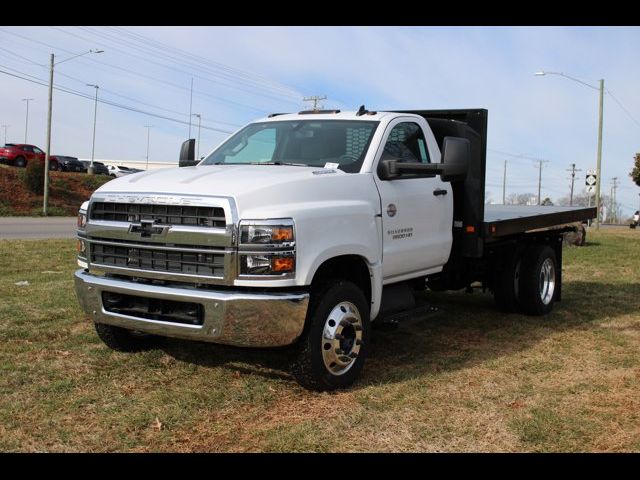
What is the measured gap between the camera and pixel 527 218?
776 centimetres

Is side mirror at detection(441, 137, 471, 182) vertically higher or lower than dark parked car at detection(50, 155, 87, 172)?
lower

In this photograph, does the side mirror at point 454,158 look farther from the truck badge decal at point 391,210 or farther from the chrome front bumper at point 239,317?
the chrome front bumper at point 239,317

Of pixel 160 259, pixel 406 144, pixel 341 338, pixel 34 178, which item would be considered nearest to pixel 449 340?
pixel 406 144

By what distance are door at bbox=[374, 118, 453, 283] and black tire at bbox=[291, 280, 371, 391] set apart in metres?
0.71

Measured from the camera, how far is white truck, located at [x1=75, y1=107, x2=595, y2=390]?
450 centimetres

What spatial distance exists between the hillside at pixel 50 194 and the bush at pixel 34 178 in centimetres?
29

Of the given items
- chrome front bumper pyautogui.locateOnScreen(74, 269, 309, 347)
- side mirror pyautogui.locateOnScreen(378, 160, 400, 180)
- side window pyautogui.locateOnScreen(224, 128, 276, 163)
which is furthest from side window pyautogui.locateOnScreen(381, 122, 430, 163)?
chrome front bumper pyautogui.locateOnScreen(74, 269, 309, 347)

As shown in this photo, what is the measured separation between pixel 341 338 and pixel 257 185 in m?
1.32

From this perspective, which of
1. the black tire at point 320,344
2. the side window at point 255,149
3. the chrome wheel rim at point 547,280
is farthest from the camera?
the chrome wheel rim at point 547,280

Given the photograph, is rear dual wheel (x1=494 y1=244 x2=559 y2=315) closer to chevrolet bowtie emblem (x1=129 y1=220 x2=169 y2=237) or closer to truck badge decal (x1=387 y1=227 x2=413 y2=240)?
truck badge decal (x1=387 y1=227 x2=413 y2=240)

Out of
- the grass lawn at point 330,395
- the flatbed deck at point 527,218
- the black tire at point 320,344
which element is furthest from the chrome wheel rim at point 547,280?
the black tire at point 320,344


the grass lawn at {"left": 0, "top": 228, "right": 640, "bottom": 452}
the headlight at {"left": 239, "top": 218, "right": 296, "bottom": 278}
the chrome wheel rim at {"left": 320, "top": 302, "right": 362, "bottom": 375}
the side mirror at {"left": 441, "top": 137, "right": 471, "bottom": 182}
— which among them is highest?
the side mirror at {"left": 441, "top": 137, "right": 471, "bottom": 182}

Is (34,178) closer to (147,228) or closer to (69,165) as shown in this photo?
(69,165)

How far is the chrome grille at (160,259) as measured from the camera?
4.54 meters
